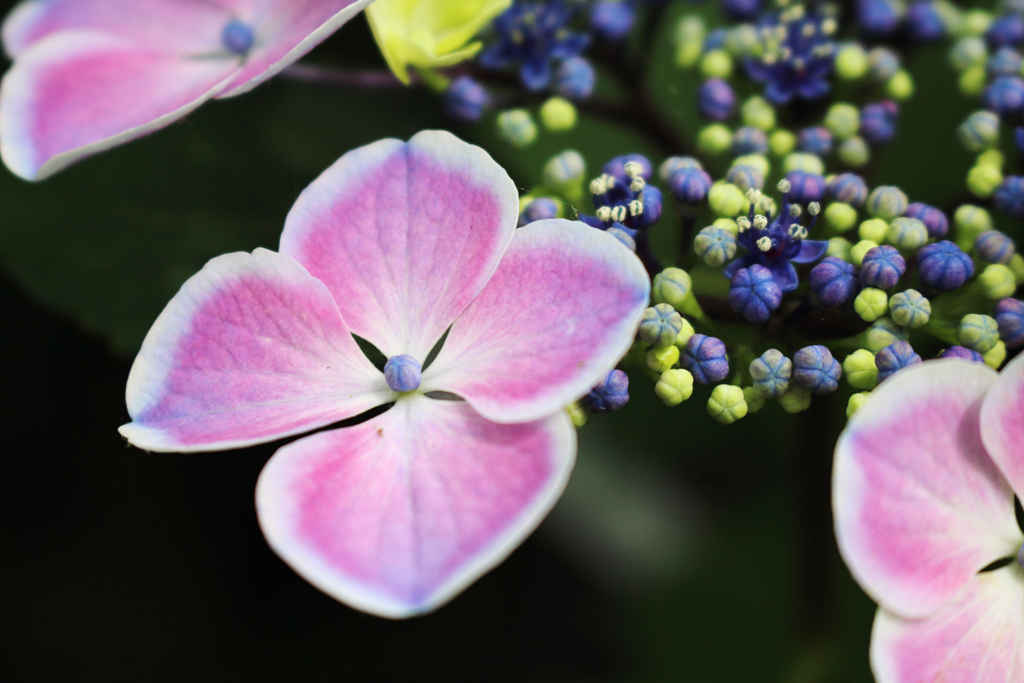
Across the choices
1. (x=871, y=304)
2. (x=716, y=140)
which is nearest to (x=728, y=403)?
(x=871, y=304)

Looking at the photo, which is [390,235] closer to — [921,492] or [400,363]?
[400,363]

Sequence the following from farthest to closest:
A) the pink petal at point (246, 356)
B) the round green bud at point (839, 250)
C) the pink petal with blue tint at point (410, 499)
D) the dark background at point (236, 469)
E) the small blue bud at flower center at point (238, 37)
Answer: the dark background at point (236, 469) → the small blue bud at flower center at point (238, 37) → the round green bud at point (839, 250) → the pink petal at point (246, 356) → the pink petal with blue tint at point (410, 499)

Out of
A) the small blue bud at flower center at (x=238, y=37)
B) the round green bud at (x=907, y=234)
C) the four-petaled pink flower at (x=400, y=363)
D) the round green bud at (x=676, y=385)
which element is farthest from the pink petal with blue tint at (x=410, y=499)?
the small blue bud at flower center at (x=238, y=37)

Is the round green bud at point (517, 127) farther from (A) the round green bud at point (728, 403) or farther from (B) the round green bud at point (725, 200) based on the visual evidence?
(A) the round green bud at point (728, 403)

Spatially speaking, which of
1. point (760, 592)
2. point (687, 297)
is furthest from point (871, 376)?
point (760, 592)

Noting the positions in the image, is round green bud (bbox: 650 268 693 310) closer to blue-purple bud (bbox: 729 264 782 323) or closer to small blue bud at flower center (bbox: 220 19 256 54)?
blue-purple bud (bbox: 729 264 782 323)

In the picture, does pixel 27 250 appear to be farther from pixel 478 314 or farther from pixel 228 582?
pixel 478 314
